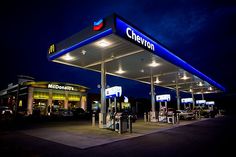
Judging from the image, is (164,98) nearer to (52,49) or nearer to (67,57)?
(67,57)

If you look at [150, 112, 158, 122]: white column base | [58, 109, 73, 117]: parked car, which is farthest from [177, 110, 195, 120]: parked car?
[58, 109, 73, 117]: parked car

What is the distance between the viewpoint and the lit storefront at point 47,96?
2986 centimetres

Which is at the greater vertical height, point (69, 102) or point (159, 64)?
point (159, 64)

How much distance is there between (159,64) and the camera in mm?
15398

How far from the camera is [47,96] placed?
31641 millimetres

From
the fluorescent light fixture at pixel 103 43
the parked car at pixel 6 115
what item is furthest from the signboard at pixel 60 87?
the fluorescent light fixture at pixel 103 43

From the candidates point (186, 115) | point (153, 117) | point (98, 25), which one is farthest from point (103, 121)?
point (186, 115)

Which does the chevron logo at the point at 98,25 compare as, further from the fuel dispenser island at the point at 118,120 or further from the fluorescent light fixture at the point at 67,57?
the fuel dispenser island at the point at 118,120

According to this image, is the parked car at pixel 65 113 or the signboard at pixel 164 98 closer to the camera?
the signboard at pixel 164 98

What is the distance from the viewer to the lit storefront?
1176 inches

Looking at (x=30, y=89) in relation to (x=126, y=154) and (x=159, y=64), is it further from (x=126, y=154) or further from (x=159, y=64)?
(x=126, y=154)

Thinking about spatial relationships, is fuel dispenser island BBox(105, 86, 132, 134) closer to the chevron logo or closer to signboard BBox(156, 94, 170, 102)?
the chevron logo

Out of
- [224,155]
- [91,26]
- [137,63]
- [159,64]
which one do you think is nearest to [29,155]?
[224,155]

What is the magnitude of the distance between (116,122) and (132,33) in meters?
5.98
